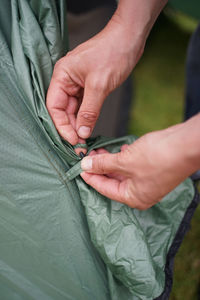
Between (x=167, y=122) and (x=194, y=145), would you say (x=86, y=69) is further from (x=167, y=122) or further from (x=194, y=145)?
(x=167, y=122)

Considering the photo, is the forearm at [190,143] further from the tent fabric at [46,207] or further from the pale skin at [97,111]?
the tent fabric at [46,207]

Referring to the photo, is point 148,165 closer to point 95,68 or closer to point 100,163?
point 100,163

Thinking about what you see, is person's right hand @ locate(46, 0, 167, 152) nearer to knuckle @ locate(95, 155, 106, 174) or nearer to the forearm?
knuckle @ locate(95, 155, 106, 174)

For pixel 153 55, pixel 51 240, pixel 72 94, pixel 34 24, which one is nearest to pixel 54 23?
pixel 34 24

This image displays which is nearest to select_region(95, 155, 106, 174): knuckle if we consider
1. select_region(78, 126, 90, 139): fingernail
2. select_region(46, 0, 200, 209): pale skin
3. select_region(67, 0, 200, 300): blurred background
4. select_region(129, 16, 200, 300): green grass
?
select_region(46, 0, 200, 209): pale skin

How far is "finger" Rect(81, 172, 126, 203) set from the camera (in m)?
0.76

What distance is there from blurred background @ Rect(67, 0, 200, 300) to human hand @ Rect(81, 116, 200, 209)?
0.72 m

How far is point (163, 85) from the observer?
7.16ft

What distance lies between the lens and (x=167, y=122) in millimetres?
1967

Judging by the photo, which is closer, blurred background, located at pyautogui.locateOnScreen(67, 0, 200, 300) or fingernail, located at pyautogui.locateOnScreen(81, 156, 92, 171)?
fingernail, located at pyautogui.locateOnScreen(81, 156, 92, 171)

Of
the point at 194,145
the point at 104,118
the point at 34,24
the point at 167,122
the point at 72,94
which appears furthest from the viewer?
the point at 167,122

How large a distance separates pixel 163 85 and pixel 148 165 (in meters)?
1.62

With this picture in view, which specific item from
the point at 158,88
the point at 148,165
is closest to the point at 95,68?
the point at 148,165

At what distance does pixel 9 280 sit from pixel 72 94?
1.89ft
